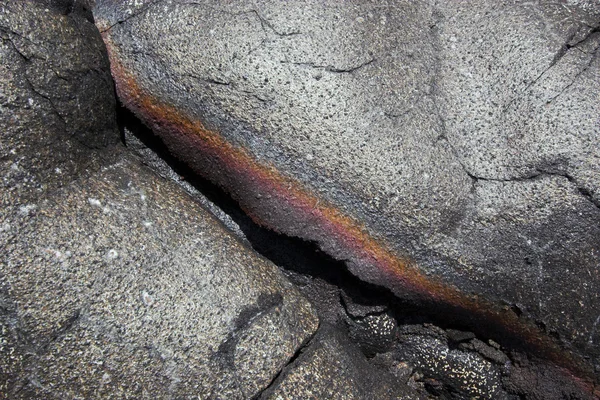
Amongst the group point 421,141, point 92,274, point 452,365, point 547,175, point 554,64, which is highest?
point 554,64

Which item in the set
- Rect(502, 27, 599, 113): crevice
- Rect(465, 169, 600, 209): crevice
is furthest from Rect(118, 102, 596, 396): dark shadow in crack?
Rect(502, 27, 599, 113): crevice

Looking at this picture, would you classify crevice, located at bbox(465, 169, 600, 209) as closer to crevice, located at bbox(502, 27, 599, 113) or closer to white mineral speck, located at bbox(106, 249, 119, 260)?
crevice, located at bbox(502, 27, 599, 113)

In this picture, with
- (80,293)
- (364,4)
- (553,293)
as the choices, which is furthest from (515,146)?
(80,293)

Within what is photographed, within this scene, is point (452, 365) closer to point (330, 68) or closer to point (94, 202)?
point (330, 68)

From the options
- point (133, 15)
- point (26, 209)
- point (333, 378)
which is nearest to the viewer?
point (26, 209)

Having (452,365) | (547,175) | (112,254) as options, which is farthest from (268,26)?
(452,365)

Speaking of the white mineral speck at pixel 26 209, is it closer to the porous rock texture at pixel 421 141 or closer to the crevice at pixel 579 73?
the porous rock texture at pixel 421 141

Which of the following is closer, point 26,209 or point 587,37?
point 26,209

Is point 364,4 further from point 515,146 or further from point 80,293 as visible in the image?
point 80,293
